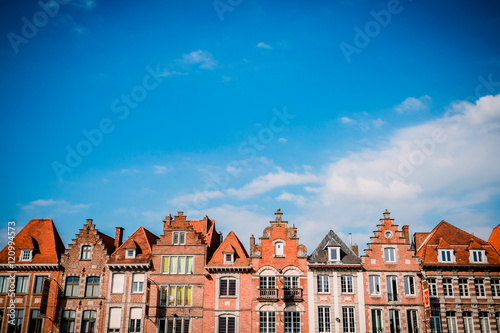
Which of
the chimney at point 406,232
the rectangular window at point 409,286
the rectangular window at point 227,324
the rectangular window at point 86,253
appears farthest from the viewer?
the chimney at point 406,232

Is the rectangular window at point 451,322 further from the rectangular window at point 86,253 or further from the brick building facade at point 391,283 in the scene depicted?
the rectangular window at point 86,253

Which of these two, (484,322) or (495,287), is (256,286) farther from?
(495,287)

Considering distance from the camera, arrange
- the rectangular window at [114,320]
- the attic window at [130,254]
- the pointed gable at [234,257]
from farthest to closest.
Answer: the attic window at [130,254] < the pointed gable at [234,257] < the rectangular window at [114,320]

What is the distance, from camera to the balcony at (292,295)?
135 ft

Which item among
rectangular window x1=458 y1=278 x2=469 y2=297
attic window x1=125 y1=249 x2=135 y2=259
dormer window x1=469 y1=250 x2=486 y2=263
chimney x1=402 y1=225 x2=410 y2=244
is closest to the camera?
rectangular window x1=458 y1=278 x2=469 y2=297

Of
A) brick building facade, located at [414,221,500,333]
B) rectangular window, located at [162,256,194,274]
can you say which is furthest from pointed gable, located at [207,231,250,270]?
brick building facade, located at [414,221,500,333]

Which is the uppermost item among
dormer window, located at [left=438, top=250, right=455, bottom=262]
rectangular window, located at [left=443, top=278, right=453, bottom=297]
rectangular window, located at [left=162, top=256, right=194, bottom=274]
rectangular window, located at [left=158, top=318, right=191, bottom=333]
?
dormer window, located at [left=438, top=250, right=455, bottom=262]

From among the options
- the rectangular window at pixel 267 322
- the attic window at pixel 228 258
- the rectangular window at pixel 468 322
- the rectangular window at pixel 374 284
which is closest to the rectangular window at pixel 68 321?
the attic window at pixel 228 258

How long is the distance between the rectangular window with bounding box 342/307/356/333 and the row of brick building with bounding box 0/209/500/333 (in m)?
0.09

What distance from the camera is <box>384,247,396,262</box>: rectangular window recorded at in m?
42.5

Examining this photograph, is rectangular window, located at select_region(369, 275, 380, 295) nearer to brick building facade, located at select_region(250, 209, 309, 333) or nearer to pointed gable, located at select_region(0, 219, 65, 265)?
brick building facade, located at select_region(250, 209, 309, 333)

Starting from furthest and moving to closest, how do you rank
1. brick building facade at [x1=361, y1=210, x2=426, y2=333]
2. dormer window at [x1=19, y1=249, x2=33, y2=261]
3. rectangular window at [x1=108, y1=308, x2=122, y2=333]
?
dormer window at [x1=19, y1=249, x2=33, y2=261], rectangular window at [x1=108, y1=308, x2=122, y2=333], brick building facade at [x1=361, y1=210, x2=426, y2=333]

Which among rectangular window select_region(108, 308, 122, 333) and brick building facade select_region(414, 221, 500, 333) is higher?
brick building facade select_region(414, 221, 500, 333)

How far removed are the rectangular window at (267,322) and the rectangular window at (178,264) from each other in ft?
25.6
